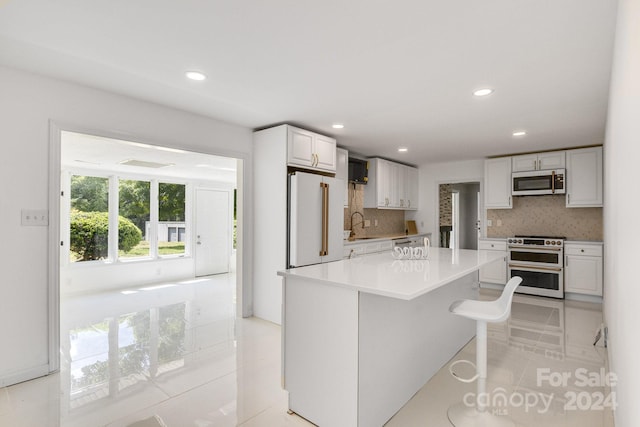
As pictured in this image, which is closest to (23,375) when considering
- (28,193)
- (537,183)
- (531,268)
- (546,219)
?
(28,193)

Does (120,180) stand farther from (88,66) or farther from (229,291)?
(88,66)

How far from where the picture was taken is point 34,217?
106 inches

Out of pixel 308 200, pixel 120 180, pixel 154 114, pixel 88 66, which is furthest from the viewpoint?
pixel 120 180

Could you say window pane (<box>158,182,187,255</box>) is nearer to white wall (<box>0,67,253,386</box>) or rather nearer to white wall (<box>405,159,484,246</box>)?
white wall (<box>0,67,253,386</box>)

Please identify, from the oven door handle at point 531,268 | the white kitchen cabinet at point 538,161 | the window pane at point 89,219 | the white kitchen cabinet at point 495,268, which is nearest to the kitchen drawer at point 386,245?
the white kitchen cabinet at point 495,268

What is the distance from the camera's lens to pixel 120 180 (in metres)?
6.34

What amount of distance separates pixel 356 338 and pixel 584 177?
5.26 m

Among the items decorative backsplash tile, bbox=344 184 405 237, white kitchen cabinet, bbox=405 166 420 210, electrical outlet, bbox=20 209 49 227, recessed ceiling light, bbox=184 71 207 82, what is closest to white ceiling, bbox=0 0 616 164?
recessed ceiling light, bbox=184 71 207 82

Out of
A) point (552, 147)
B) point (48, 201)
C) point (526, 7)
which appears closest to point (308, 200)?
point (48, 201)

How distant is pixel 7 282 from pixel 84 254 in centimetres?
387

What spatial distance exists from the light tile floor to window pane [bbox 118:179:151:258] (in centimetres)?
216

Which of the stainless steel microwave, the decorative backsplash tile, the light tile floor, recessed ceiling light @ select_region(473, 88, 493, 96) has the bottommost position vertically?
the light tile floor

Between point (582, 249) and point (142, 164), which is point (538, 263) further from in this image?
point (142, 164)

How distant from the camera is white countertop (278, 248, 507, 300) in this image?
1782mm
